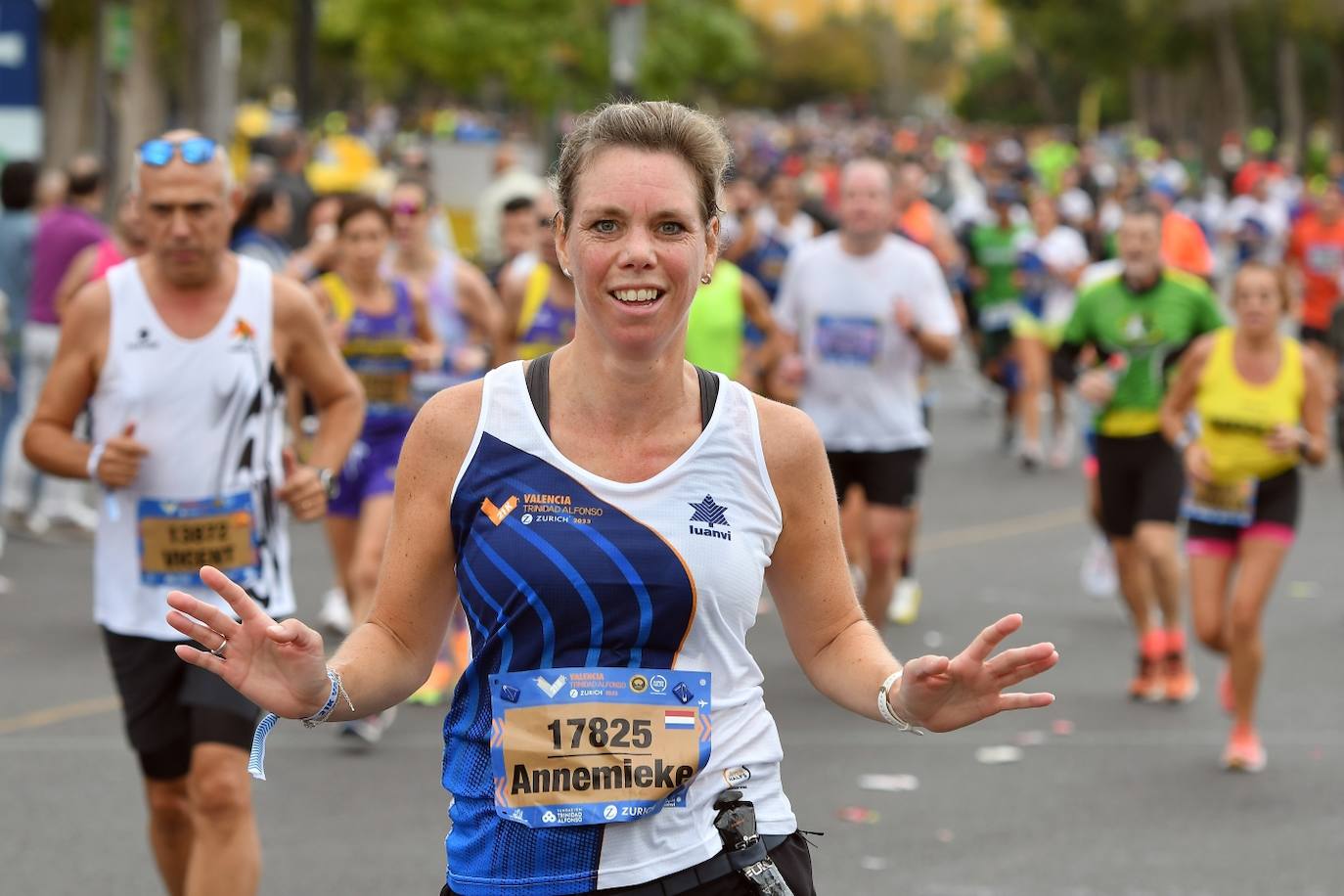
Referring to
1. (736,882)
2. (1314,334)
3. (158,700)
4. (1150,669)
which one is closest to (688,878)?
(736,882)

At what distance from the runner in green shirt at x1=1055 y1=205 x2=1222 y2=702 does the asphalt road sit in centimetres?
31

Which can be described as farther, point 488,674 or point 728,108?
point 728,108

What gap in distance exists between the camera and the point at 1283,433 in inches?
323

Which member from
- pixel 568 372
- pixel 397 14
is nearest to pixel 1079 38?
pixel 397 14

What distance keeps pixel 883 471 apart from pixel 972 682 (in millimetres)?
6654

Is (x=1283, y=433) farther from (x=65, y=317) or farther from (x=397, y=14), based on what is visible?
(x=397, y=14)

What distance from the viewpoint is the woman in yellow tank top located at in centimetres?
821

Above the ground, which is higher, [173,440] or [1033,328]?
[173,440]

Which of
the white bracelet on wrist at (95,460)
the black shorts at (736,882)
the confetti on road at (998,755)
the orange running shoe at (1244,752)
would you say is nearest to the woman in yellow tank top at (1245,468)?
the orange running shoe at (1244,752)

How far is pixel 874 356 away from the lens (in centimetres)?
981


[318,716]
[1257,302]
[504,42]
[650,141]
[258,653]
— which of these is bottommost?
[318,716]

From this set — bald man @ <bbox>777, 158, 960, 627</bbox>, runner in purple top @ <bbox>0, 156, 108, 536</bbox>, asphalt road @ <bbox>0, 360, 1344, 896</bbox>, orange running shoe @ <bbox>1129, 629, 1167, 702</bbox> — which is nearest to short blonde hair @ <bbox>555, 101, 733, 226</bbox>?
asphalt road @ <bbox>0, 360, 1344, 896</bbox>

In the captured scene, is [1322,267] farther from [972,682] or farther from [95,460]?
[972,682]

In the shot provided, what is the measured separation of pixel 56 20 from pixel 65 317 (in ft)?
95.3
